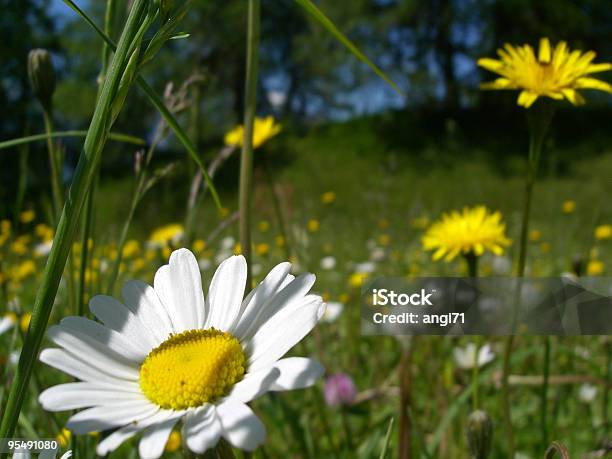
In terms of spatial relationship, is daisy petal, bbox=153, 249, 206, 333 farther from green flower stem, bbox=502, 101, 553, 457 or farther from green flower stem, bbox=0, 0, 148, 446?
green flower stem, bbox=502, 101, 553, 457

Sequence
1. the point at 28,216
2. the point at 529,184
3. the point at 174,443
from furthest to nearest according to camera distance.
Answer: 1. the point at 28,216
2. the point at 174,443
3. the point at 529,184

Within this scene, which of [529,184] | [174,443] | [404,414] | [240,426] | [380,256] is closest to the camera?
[240,426]

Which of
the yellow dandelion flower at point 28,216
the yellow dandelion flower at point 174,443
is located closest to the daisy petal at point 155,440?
the yellow dandelion flower at point 174,443

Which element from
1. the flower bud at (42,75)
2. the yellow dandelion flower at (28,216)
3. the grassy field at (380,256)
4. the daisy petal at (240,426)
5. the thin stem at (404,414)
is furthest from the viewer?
the yellow dandelion flower at (28,216)

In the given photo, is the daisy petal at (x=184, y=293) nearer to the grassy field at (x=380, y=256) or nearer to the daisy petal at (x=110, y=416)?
the daisy petal at (x=110, y=416)

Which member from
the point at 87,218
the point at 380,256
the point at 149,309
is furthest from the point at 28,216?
the point at 149,309

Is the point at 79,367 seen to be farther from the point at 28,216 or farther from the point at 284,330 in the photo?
the point at 28,216

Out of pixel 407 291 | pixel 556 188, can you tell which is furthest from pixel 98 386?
pixel 556 188

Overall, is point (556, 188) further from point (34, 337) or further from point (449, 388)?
point (34, 337)
